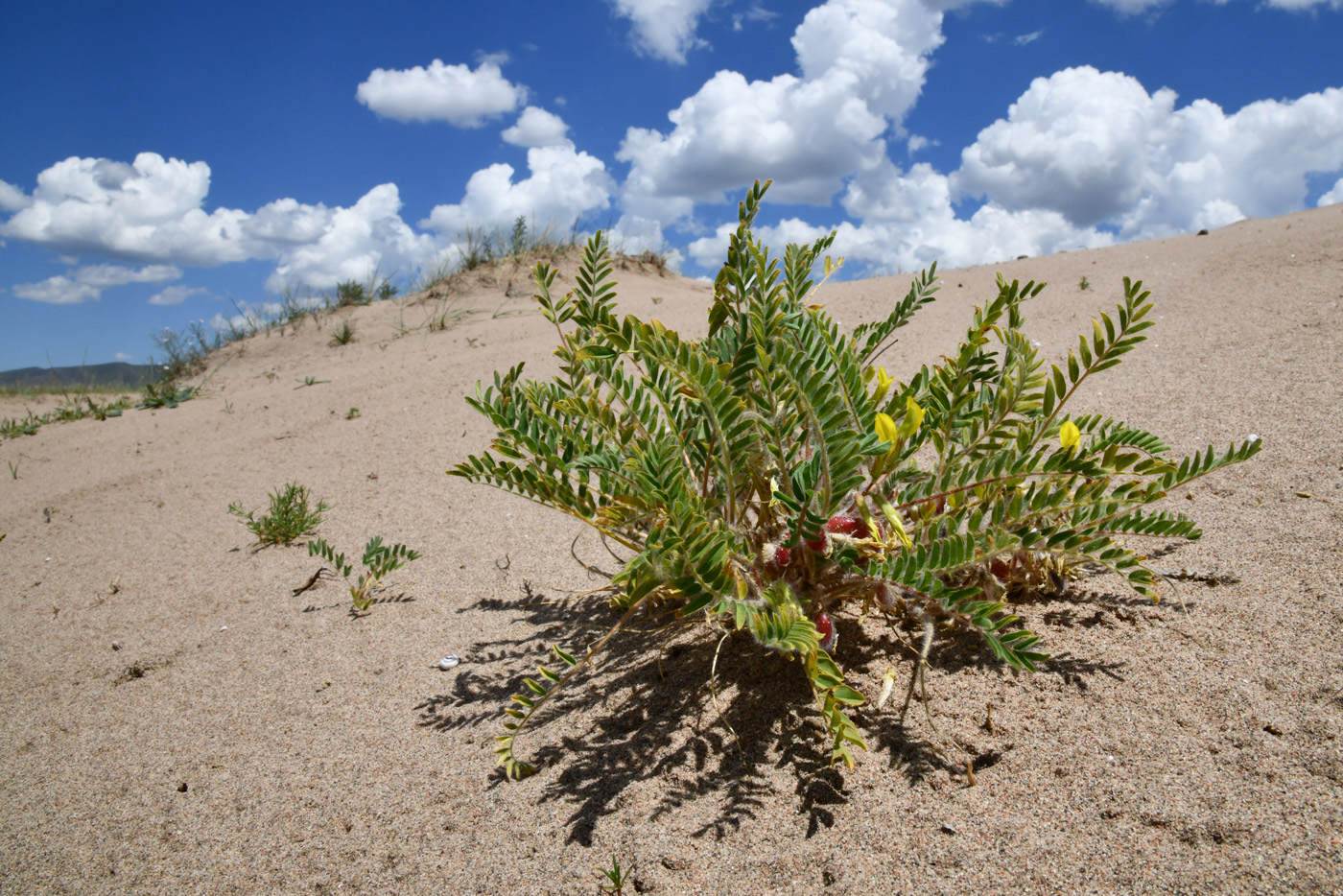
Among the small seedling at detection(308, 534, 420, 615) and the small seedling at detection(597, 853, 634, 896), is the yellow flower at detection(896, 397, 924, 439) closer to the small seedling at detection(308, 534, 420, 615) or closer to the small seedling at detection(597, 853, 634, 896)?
the small seedling at detection(597, 853, 634, 896)

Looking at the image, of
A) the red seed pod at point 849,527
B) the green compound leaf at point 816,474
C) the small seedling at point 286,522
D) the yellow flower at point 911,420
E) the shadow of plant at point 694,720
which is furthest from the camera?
the small seedling at point 286,522

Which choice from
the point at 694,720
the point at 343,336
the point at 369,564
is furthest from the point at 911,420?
the point at 343,336

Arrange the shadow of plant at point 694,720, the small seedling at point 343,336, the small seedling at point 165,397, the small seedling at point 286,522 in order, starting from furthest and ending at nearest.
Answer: the small seedling at point 343,336, the small seedling at point 165,397, the small seedling at point 286,522, the shadow of plant at point 694,720

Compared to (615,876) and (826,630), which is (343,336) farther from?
(615,876)

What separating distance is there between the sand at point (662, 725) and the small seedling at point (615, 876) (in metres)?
0.02

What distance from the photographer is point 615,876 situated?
122 centimetres

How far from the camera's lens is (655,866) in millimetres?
1276

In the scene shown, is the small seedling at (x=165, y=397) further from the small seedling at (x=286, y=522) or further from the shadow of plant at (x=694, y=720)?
the shadow of plant at (x=694, y=720)

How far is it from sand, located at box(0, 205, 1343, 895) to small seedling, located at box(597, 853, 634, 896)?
2 cm

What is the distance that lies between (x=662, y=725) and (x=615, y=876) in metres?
0.39

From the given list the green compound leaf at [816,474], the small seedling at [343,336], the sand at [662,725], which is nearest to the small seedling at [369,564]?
the sand at [662,725]

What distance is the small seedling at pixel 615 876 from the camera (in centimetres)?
122

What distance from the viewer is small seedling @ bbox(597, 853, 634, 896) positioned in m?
1.22

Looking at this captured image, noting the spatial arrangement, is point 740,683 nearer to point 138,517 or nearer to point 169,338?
point 138,517
